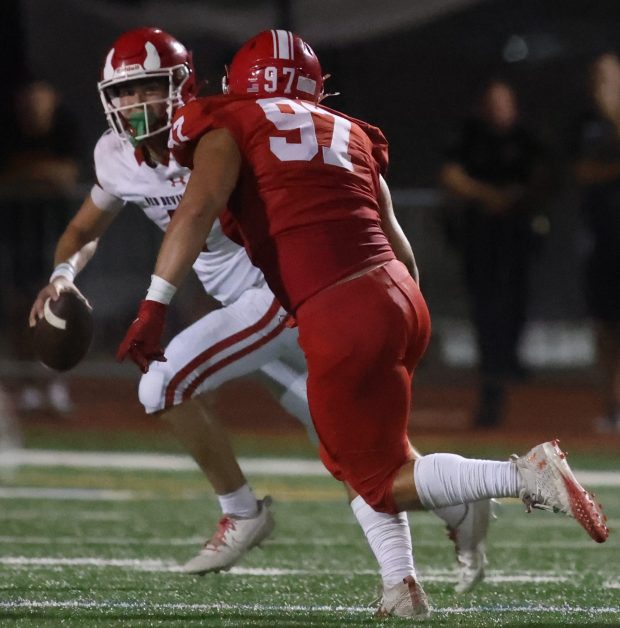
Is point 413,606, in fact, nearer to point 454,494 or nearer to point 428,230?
point 454,494

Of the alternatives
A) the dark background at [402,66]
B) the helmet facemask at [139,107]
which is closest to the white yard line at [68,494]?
the helmet facemask at [139,107]

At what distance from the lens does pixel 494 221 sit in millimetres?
10055

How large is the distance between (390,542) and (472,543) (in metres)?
0.54

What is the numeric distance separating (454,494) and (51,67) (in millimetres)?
11658

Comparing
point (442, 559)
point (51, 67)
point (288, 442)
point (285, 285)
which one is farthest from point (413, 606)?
point (51, 67)

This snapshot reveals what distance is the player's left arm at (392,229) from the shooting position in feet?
14.0

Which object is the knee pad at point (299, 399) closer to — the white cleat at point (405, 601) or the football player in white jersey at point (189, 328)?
the football player in white jersey at point (189, 328)

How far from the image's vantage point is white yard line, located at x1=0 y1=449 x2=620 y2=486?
8352 mm

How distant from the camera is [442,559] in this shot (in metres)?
5.40

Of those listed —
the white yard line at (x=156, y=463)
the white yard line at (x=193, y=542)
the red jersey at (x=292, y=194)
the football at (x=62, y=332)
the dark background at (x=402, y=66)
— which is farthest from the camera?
the dark background at (x=402, y=66)

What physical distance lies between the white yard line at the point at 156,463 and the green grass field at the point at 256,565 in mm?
544

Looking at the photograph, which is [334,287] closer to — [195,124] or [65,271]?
[195,124]

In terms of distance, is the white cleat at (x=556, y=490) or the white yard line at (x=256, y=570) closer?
the white cleat at (x=556, y=490)

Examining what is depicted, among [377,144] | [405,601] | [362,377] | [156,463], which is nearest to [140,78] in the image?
[377,144]
